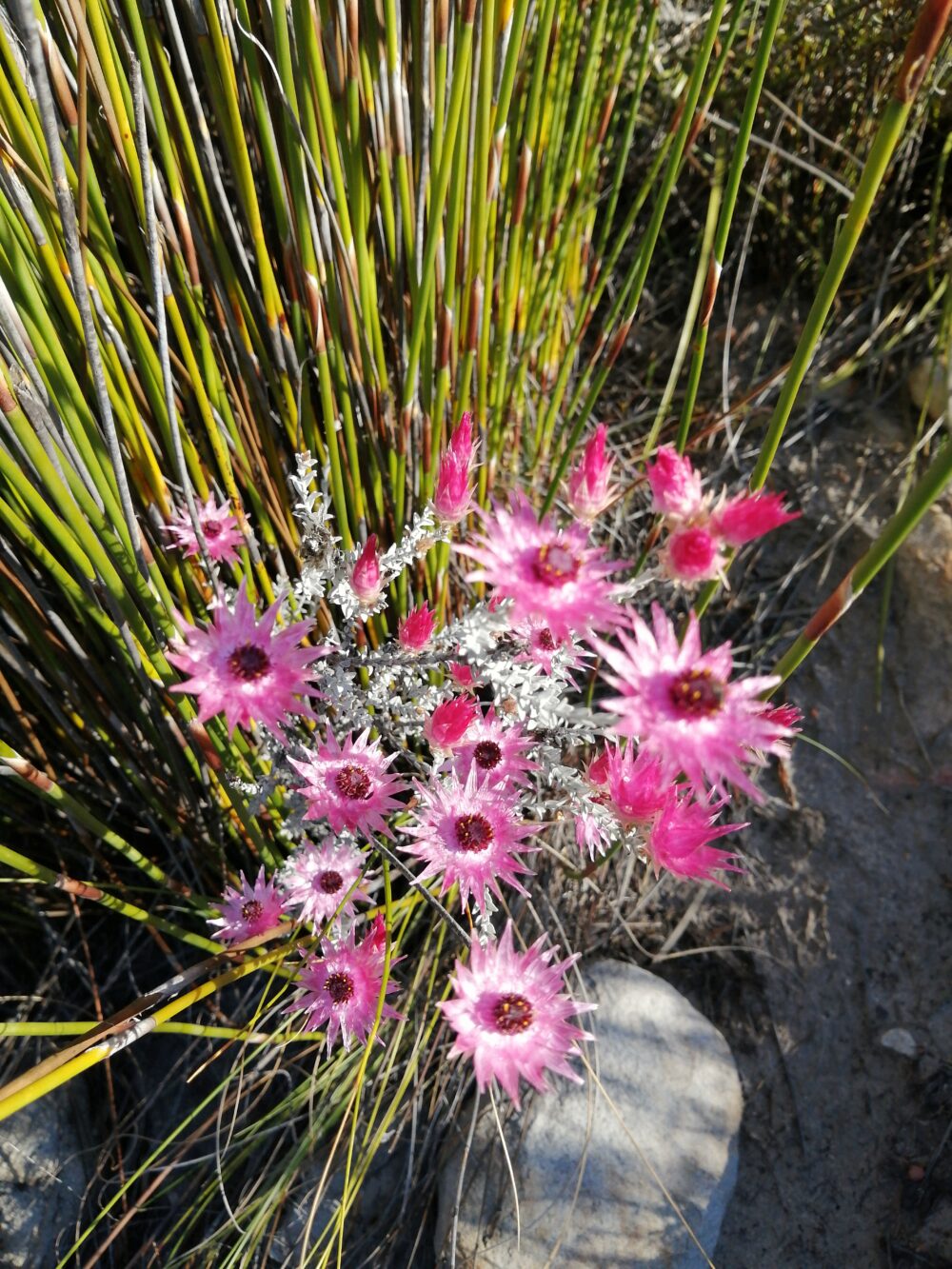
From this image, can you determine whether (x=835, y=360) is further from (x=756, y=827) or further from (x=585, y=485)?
(x=585, y=485)

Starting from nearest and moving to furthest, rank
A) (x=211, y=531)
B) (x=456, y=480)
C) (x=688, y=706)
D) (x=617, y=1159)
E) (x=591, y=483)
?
(x=688, y=706) → (x=591, y=483) → (x=456, y=480) → (x=211, y=531) → (x=617, y=1159)

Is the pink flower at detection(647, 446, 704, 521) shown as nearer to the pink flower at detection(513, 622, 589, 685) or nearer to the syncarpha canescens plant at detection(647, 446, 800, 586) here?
the syncarpha canescens plant at detection(647, 446, 800, 586)

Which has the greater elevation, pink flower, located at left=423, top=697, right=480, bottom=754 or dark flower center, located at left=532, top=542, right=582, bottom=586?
dark flower center, located at left=532, top=542, right=582, bottom=586

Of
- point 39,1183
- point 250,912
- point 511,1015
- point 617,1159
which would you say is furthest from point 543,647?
point 39,1183

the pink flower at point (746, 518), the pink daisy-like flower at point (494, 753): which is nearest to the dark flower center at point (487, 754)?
the pink daisy-like flower at point (494, 753)

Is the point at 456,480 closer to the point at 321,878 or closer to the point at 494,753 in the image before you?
the point at 494,753

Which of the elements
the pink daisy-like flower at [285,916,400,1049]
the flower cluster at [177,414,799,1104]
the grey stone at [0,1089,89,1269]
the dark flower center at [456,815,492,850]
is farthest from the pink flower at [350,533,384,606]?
the grey stone at [0,1089,89,1269]
